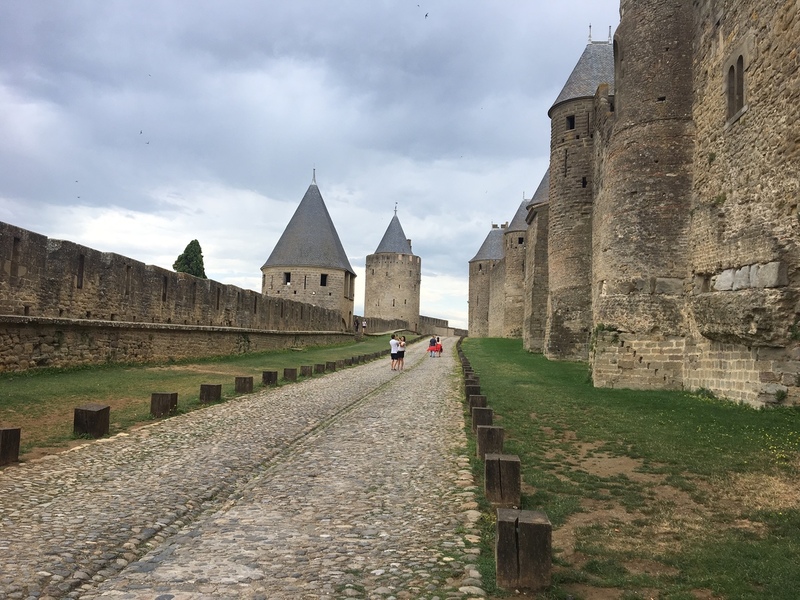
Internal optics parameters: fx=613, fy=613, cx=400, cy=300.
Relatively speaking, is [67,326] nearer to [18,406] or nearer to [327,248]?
[18,406]

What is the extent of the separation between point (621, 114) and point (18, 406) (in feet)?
42.5

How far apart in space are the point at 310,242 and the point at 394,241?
20941 millimetres

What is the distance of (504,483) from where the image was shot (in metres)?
4.70

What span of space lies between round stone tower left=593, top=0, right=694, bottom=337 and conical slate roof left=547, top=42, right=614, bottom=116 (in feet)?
28.1

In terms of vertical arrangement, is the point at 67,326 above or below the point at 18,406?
above

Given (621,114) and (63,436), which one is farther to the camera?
(621,114)

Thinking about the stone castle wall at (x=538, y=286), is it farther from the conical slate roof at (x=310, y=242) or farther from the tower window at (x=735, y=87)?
the conical slate roof at (x=310, y=242)

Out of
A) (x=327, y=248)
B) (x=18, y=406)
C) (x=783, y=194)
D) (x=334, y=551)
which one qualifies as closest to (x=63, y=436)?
(x=18, y=406)

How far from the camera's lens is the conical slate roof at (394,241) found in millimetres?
67250

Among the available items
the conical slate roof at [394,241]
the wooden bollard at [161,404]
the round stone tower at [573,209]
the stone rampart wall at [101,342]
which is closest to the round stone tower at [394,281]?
the conical slate roof at [394,241]

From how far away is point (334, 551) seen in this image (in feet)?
12.5

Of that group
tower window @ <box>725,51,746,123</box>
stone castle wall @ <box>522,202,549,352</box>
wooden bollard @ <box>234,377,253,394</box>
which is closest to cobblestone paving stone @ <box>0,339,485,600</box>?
wooden bollard @ <box>234,377,253,394</box>

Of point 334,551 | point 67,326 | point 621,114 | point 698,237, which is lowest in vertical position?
point 334,551

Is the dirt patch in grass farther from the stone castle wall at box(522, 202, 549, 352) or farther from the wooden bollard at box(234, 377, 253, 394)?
the stone castle wall at box(522, 202, 549, 352)
